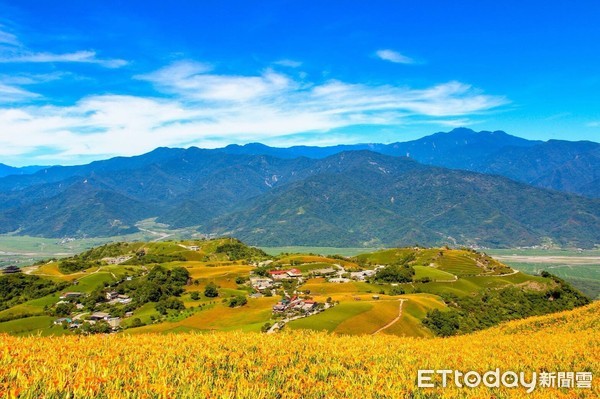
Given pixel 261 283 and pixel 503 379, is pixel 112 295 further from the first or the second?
pixel 503 379

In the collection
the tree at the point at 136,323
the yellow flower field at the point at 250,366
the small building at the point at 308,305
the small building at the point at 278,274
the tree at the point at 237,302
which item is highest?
the yellow flower field at the point at 250,366

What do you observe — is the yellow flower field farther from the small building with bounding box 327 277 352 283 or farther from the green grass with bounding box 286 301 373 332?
the small building with bounding box 327 277 352 283

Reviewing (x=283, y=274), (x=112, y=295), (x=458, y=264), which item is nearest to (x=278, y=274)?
(x=283, y=274)

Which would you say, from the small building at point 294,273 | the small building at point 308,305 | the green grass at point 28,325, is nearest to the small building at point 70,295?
the green grass at point 28,325

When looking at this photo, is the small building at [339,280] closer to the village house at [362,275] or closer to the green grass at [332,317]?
the village house at [362,275]

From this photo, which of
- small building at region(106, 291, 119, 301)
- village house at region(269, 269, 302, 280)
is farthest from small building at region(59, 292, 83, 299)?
village house at region(269, 269, 302, 280)

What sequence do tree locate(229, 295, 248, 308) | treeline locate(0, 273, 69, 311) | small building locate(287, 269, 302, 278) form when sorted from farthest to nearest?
small building locate(287, 269, 302, 278) → treeline locate(0, 273, 69, 311) → tree locate(229, 295, 248, 308)

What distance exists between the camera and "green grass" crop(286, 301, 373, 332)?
215 feet

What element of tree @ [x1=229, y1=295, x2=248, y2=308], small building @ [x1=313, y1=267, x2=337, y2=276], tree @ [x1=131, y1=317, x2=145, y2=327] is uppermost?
tree @ [x1=229, y1=295, x2=248, y2=308]

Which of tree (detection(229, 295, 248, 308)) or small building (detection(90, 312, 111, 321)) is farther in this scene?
tree (detection(229, 295, 248, 308))

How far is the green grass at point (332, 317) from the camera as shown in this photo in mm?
65512

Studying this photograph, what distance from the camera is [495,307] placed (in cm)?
10856

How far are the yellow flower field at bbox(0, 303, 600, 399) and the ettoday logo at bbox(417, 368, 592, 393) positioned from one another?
432mm

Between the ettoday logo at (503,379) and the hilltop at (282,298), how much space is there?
46.6 meters
